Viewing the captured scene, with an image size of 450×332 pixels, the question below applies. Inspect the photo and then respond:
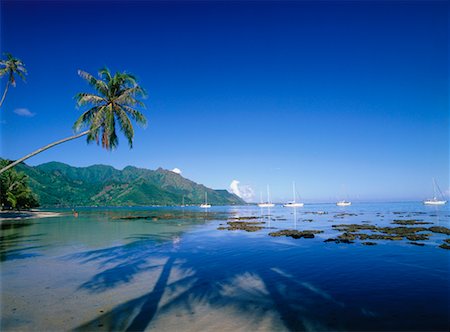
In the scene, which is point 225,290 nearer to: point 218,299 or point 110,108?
point 218,299

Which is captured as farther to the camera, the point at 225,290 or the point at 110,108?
the point at 110,108

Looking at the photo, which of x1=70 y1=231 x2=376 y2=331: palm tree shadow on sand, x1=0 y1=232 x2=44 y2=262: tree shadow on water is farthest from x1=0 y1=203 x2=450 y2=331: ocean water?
x1=0 y1=232 x2=44 y2=262: tree shadow on water

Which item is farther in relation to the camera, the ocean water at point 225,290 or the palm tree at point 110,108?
the palm tree at point 110,108

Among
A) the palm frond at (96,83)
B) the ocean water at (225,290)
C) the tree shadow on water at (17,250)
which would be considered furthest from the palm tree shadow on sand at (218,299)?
the palm frond at (96,83)

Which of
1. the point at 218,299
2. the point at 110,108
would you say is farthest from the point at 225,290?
the point at 110,108

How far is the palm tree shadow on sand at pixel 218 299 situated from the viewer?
9.41 metres

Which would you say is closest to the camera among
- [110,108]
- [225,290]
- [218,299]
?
[218,299]

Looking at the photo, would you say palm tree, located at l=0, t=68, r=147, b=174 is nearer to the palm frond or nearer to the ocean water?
the palm frond

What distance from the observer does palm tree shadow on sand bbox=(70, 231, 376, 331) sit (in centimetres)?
941

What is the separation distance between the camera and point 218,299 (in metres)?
11.9

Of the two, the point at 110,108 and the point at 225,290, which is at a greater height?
the point at 110,108

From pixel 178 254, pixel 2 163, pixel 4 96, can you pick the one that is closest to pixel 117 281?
pixel 178 254

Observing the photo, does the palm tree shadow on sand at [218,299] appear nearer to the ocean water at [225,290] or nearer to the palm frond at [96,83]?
the ocean water at [225,290]

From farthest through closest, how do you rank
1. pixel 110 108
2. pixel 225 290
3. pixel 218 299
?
pixel 110 108 < pixel 225 290 < pixel 218 299
